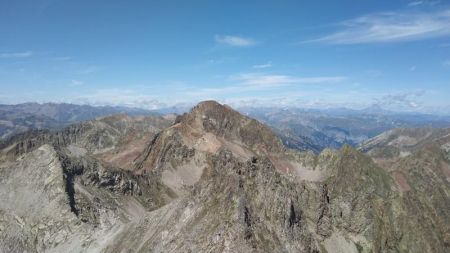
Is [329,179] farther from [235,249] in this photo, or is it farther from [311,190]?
[235,249]

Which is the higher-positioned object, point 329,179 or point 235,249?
point 235,249

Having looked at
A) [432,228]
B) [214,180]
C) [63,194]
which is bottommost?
[432,228]

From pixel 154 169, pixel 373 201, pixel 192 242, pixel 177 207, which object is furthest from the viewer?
pixel 154 169

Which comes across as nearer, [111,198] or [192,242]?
[192,242]

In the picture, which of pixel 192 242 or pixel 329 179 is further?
pixel 329 179

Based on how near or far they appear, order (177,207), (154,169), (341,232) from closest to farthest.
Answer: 1. (177,207)
2. (341,232)
3. (154,169)

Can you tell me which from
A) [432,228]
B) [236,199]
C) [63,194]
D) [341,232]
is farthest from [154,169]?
[236,199]

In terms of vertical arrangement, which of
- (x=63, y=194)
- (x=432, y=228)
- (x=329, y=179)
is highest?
(x=63, y=194)

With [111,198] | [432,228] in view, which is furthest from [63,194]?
[432,228]

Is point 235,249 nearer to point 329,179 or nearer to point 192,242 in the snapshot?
point 192,242
